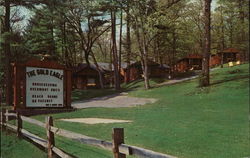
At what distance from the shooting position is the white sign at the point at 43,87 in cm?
1719

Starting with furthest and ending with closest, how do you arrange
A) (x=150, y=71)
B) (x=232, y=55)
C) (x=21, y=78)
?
(x=232, y=55), (x=150, y=71), (x=21, y=78)

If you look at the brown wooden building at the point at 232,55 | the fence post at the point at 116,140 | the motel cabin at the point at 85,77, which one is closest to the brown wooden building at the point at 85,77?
the motel cabin at the point at 85,77

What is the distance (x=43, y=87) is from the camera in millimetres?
17531

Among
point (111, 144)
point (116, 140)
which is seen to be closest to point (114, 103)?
point (111, 144)

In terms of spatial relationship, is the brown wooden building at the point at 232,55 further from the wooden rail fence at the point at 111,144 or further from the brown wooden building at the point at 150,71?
the wooden rail fence at the point at 111,144

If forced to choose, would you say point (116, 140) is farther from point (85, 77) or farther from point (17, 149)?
point (85, 77)

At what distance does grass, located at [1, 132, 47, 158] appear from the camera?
393 inches

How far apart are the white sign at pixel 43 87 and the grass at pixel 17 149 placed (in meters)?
4.65

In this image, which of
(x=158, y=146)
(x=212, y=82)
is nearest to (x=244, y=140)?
(x=158, y=146)

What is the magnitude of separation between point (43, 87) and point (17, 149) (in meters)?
6.82

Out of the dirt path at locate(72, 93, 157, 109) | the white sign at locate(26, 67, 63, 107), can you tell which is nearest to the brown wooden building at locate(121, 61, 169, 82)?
the dirt path at locate(72, 93, 157, 109)

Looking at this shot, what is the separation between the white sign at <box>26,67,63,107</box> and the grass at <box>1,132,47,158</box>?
15.3 feet

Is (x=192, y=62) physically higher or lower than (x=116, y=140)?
higher

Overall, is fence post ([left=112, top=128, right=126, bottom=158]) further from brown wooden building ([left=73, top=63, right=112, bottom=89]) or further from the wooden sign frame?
brown wooden building ([left=73, top=63, right=112, bottom=89])
